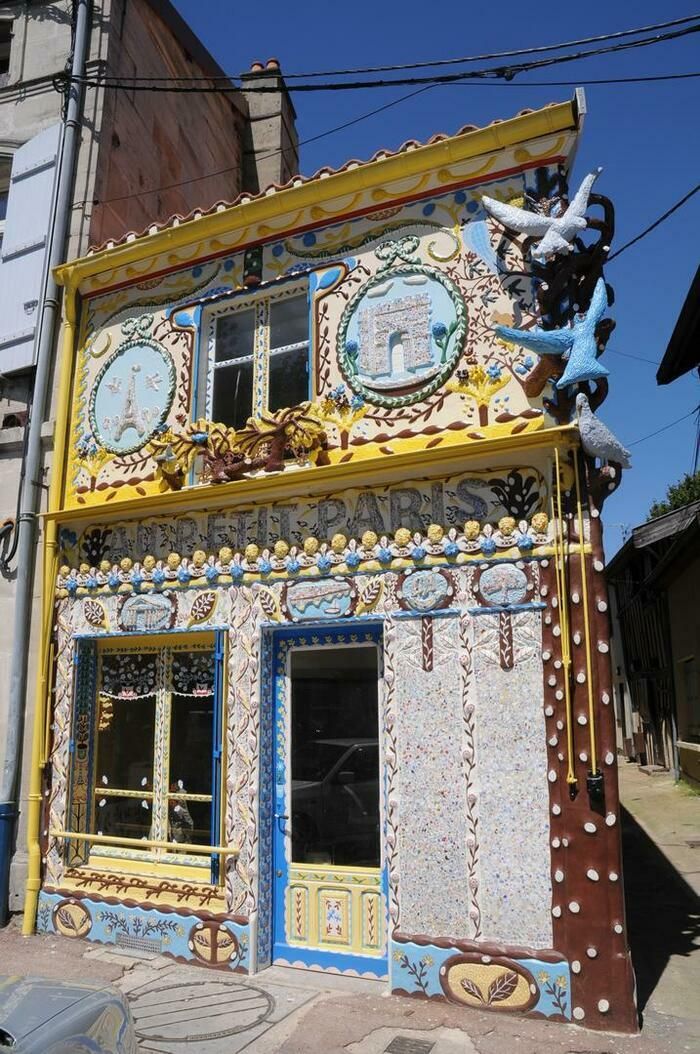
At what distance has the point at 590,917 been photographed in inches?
200

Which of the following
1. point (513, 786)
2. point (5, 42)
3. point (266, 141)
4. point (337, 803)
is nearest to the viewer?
point (513, 786)

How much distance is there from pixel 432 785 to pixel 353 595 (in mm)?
1532

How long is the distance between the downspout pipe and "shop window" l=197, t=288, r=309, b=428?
77.4 inches

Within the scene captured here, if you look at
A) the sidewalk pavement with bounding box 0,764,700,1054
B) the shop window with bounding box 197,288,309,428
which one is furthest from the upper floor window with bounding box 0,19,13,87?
the sidewalk pavement with bounding box 0,764,700,1054

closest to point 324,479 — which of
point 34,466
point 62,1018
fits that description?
point 34,466

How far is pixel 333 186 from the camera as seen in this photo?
6.96 meters

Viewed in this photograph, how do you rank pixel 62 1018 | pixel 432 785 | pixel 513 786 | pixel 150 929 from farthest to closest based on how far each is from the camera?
pixel 150 929 < pixel 432 785 < pixel 513 786 < pixel 62 1018

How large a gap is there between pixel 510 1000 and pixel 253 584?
11.6ft

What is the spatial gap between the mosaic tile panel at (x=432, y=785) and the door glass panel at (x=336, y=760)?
0.36m

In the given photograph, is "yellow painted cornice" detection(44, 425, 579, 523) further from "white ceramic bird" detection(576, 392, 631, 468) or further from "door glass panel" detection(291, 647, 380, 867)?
"door glass panel" detection(291, 647, 380, 867)

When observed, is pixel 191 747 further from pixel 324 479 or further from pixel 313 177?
pixel 313 177

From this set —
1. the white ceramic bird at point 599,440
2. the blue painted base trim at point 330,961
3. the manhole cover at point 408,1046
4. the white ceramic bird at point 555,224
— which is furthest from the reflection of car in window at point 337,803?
the white ceramic bird at point 555,224

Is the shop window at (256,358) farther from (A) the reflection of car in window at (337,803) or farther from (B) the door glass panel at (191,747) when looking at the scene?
(A) the reflection of car in window at (337,803)

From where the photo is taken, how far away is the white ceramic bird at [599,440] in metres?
5.41
